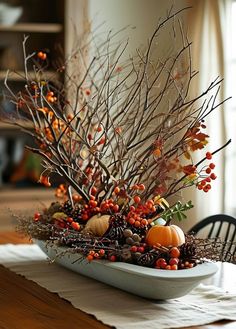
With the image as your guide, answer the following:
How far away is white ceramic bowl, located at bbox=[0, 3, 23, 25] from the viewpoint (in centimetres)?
457

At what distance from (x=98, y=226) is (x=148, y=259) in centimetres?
23

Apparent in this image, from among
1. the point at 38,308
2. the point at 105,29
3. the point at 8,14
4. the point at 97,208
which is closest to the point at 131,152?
the point at 97,208

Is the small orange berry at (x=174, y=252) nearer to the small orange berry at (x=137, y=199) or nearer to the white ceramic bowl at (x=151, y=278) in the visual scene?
the white ceramic bowl at (x=151, y=278)

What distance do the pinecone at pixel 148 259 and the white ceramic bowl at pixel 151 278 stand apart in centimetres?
2

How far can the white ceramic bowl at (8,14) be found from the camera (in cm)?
457

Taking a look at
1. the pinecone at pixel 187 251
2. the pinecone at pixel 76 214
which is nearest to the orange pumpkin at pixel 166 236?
the pinecone at pixel 187 251

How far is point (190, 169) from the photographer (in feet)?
6.62

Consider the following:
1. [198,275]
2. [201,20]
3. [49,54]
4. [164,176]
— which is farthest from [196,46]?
[198,275]

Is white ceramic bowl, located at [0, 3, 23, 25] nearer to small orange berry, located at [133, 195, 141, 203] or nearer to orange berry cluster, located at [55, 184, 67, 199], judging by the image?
orange berry cluster, located at [55, 184, 67, 199]

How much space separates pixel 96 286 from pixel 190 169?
1.41 feet

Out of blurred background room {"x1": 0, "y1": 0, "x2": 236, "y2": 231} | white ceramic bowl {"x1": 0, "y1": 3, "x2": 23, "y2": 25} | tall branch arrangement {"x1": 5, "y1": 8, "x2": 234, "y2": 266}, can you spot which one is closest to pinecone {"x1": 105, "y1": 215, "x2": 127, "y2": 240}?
tall branch arrangement {"x1": 5, "y1": 8, "x2": 234, "y2": 266}

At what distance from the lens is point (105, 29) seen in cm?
486

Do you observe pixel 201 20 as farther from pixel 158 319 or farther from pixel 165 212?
pixel 158 319

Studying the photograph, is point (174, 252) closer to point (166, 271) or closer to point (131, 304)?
point (166, 271)
